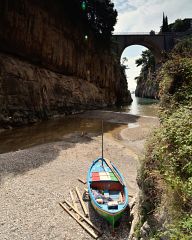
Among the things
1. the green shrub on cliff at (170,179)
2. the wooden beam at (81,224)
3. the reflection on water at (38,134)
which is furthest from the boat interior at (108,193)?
the reflection on water at (38,134)

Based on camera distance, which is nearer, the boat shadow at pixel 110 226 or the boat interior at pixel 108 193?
the boat shadow at pixel 110 226

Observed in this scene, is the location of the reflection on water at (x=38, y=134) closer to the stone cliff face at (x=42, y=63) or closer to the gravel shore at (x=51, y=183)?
the gravel shore at (x=51, y=183)

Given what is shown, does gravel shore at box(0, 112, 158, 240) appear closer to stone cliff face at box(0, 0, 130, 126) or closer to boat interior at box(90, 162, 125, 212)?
boat interior at box(90, 162, 125, 212)

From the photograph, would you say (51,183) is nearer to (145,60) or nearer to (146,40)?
(146,40)

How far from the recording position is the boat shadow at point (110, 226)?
6.99 metres

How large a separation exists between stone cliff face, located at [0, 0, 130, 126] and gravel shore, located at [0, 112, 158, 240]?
10.1m

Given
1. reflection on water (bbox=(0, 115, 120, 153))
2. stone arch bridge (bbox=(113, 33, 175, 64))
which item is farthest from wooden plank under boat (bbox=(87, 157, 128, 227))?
stone arch bridge (bbox=(113, 33, 175, 64))

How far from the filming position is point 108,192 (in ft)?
28.4

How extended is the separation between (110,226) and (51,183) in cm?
426

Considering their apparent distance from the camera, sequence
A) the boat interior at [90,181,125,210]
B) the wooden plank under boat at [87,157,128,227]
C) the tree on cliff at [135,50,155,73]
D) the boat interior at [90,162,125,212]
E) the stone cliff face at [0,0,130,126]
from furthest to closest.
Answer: the tree on cliff at [135,50,155,73] → the stone cliff face at [0,0,130,126] → the boat interior at [90,181,125,210] → the boat interior at [90,162,125,212] → the wooden plank under boat at [87,157,128,227]

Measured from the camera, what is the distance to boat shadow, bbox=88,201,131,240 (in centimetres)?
699

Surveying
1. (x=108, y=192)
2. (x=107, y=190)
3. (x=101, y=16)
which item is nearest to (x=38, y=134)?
(x=107, y=190)

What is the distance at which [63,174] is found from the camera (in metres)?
11.7

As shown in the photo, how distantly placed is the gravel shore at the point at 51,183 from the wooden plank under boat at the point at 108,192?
0.68 meters
